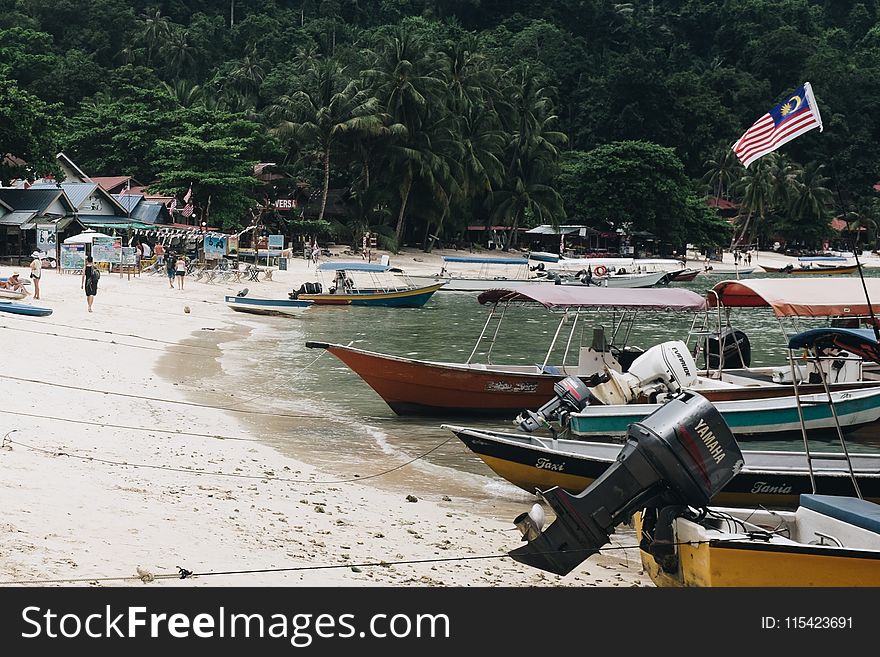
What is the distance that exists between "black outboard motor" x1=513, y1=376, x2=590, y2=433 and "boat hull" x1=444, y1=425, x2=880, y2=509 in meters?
2.29

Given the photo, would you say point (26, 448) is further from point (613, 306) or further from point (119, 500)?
point (613, 306)

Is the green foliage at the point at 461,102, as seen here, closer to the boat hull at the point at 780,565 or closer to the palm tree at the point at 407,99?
the palm tree at the point at 407,99

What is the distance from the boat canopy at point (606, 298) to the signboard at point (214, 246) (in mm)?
30821

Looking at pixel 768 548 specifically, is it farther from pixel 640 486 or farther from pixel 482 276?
pixel 482 276

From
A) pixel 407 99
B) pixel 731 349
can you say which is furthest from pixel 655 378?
pixel 407 99

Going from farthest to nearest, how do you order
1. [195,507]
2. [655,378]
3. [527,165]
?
[527,165] < [655,378] < [195,507]

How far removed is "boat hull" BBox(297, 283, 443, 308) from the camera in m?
42.1

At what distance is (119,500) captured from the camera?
10.2m

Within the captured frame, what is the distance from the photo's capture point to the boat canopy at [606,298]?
1816 centimetres

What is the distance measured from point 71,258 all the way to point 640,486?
118ft

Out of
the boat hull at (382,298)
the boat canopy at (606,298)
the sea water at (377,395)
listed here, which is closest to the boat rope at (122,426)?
the sea water at (377,395)

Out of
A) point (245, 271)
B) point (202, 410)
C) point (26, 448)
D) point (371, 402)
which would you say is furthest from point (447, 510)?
point (245, 271)

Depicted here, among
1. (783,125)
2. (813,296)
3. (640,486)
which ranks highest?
(783,125)

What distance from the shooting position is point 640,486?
8336mm
